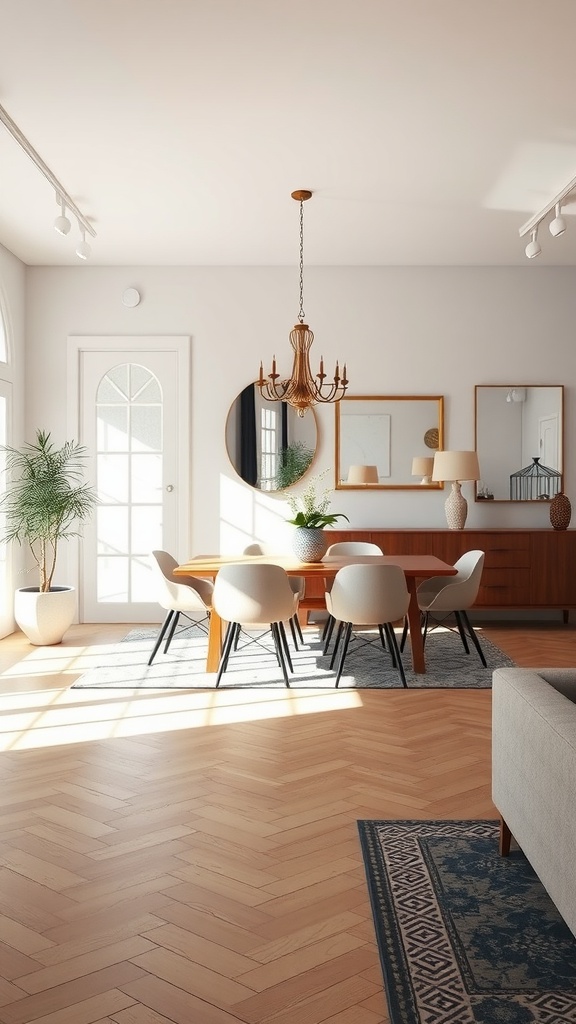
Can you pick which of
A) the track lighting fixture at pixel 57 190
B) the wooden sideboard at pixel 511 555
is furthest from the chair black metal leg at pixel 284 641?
the track lighting fixture at pixel 57 190

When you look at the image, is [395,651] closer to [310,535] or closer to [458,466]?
[310,535]

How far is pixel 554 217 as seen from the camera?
6.11 metres

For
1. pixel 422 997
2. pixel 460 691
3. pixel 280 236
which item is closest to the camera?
pixel 422 997

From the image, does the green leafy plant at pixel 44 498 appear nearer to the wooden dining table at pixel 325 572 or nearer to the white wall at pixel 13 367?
the white wall at pixel 13 367

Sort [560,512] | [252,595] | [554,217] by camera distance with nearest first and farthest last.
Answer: [252,595]
[554,217]
[560,512]

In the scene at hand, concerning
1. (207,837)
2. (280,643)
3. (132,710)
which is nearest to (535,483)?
(280,643)

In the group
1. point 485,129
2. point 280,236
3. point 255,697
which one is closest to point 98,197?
point 280,236

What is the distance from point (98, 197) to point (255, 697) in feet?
11.2

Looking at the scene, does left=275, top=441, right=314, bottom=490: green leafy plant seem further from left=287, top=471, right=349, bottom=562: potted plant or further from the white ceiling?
left=287, top=471, right=349, bottom=562: potted plant

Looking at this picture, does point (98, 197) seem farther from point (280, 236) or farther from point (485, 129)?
point (485, 129)

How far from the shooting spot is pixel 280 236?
6652mm

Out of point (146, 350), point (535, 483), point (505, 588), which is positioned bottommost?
point (505, 588)

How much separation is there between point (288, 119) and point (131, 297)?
10.9 feet

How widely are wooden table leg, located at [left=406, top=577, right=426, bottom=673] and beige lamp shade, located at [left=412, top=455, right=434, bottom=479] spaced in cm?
224
